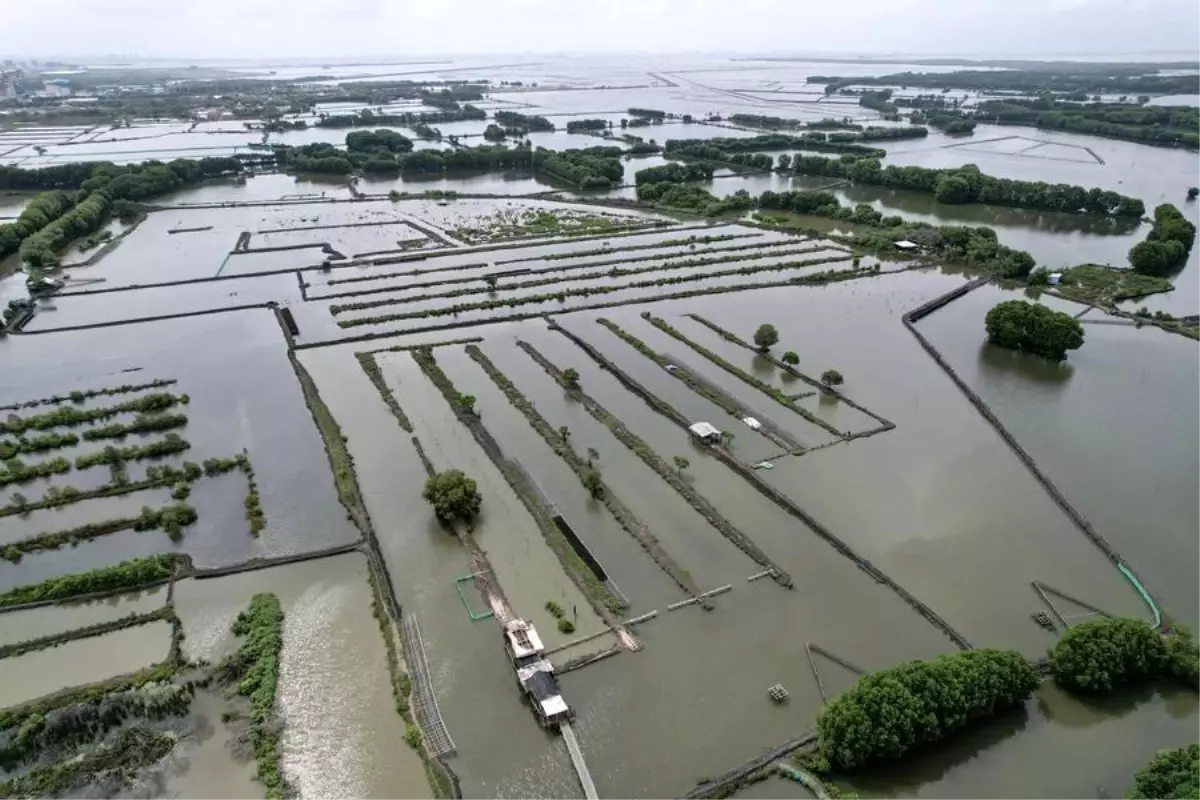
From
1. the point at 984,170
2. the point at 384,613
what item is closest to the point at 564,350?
the point at 384,613

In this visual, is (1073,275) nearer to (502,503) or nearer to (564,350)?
(564,350)

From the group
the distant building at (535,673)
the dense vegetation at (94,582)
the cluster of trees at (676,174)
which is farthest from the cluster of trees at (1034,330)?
the cluster of trees at (676,174)

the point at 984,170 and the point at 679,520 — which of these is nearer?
the point at 679,520

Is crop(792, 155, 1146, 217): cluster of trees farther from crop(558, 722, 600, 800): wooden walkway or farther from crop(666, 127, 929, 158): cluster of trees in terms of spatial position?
crop(558, 722, 600, 800): wooden walkway

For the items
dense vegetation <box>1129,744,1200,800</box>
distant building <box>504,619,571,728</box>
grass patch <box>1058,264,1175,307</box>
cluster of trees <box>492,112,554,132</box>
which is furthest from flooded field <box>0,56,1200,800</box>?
cluster of trees <box>492,112,554,132</box>

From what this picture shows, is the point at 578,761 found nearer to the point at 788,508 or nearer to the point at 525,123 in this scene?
the point at 788,508

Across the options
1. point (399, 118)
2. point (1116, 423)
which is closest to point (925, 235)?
point (1116, 423)
